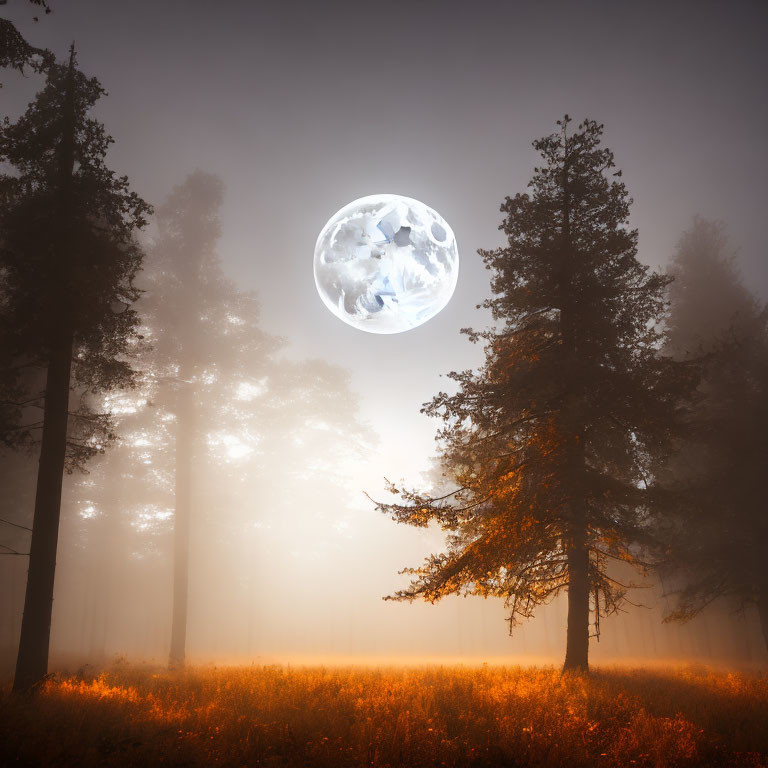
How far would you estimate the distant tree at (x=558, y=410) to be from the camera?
9.98m

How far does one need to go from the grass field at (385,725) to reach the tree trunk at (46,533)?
0.76m

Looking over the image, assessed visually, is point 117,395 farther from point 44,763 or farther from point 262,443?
point 44,763

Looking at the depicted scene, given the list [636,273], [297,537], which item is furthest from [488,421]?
[297,537]

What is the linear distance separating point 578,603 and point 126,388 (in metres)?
17.0

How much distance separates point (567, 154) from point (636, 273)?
369 cm

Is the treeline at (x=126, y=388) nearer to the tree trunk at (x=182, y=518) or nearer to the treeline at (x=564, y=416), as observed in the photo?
the tree trunk at (x=182, y=518)

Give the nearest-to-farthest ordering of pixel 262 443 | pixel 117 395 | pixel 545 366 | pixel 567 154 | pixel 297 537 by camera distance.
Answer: pixel 545 366
pixel 567 154
pixel 117 395
pixel 262 443
pixel 297 537

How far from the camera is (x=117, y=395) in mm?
20219

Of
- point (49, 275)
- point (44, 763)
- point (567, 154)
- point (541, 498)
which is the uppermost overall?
point (567, 154)

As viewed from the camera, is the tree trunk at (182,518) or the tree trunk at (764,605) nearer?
the tree trunk at (764,605)

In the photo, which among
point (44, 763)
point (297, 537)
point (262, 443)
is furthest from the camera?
point (297, 537)

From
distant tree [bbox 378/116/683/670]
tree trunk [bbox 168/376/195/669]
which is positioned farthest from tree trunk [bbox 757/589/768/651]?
tree trunk [bbox 168/376/195/669]

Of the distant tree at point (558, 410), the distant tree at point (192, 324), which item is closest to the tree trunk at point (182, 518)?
the distant tree at point (192, 324)

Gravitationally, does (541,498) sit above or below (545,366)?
below
